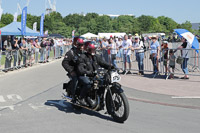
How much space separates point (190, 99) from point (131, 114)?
8.10ft

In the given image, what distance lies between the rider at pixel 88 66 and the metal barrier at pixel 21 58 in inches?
385

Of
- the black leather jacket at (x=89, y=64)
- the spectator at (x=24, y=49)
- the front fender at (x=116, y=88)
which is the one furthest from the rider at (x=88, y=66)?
the spectator at (x=24, y=49)

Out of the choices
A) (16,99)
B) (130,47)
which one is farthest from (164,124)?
(130,47)

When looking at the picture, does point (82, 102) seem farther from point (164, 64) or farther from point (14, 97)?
point (164, 64)

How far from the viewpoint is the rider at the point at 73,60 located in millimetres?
7098

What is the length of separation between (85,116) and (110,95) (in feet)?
2.91

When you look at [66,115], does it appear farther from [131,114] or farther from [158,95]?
[158,95]

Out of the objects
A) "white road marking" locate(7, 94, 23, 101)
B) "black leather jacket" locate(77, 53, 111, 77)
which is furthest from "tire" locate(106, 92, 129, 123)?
"white road marking" locate(7, 94, 23, 101)

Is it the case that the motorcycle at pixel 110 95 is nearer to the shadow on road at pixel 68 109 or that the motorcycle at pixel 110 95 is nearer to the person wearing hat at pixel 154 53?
the shadow on road at pixel 68 109

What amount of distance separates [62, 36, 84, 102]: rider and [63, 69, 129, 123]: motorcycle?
0.51 metres

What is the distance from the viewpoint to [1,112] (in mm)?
7293

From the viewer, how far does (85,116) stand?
683cm

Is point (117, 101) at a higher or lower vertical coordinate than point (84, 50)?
lower

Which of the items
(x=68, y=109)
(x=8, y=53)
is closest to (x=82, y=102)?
(x=68, y=109)
